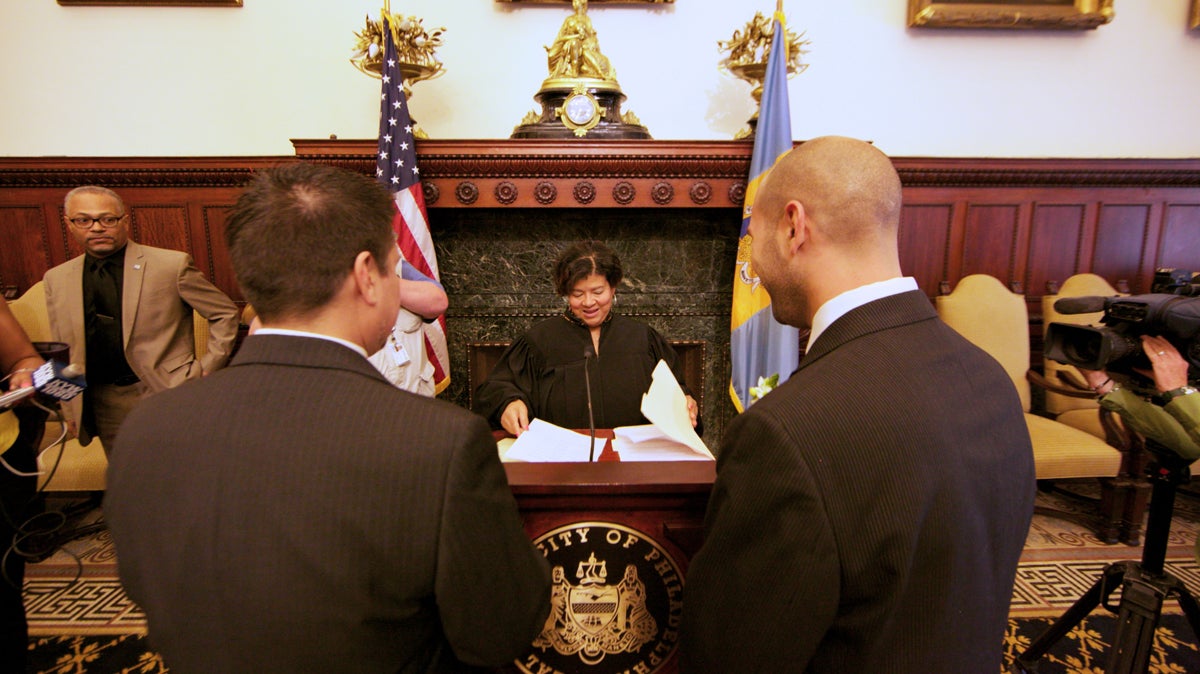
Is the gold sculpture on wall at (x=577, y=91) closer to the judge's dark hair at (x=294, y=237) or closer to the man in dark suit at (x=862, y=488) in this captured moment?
the man in dark suit at (x=862, y=488)

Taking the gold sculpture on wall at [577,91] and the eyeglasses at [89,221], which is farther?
the gold sculpture on wall at [577,91]

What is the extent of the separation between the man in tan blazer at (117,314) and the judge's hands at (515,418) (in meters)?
1.85

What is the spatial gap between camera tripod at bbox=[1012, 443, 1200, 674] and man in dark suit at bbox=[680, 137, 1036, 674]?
1.01 m

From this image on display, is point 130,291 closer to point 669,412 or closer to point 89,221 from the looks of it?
point 89,221

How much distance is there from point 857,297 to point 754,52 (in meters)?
3.09

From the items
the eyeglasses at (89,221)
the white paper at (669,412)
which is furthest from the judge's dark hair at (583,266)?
the eyeglasses at (89,221)

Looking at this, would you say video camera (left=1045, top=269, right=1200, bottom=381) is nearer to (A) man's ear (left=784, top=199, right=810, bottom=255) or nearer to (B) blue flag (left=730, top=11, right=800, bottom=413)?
(A) man's ear (left=784, top=199, right=810, bottom=255)

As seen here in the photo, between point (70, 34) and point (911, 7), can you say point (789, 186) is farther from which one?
point (70, 34)

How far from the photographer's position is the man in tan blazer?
2867 millimetres

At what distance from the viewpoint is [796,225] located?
1014 millimetres

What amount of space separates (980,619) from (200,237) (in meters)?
4.56

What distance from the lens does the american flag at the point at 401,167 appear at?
10.6 ft

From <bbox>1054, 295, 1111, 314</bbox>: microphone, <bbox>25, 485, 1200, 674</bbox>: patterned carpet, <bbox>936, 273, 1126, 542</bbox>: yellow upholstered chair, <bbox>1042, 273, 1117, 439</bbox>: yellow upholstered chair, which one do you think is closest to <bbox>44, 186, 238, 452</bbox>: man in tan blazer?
<bbox>25, 485, 1200, 674</bbox>: patterned carpet

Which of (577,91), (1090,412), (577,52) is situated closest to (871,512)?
(577,91)
